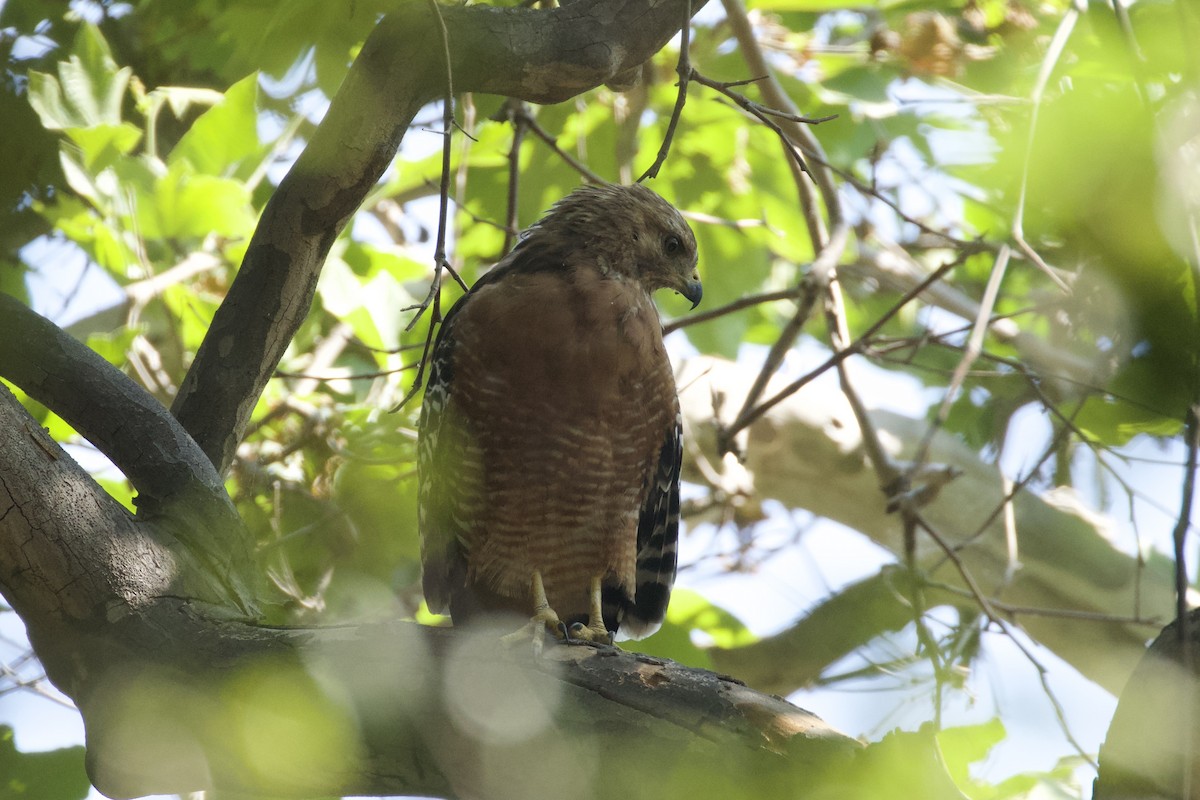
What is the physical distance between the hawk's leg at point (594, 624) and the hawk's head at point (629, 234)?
1.27 meters

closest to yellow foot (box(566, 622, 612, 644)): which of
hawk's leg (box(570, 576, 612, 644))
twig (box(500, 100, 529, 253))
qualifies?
hawk's leg (box(570, 576, 612, 644))

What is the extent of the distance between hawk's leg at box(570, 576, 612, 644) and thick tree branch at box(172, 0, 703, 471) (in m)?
1.56

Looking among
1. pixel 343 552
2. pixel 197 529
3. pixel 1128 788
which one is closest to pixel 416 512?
pixel 343 552

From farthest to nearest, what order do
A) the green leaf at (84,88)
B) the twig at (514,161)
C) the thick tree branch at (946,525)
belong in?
1. the thick tree branch at (946,525)
2. the twig at (514,161)
3. the green leaf at (84,88)

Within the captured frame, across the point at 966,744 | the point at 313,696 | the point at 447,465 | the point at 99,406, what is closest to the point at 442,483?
the point at 447,465

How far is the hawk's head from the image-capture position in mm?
4301

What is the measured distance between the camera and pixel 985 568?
20.9ft

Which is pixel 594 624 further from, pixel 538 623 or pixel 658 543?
pixel 538 623

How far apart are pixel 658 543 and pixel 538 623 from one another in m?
1.30

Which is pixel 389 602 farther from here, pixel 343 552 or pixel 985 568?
pixel 985 568

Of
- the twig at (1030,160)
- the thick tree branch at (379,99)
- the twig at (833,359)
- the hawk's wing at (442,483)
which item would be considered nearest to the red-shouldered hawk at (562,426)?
the hawk's wing at (442,483)

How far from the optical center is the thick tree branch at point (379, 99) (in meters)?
2.74

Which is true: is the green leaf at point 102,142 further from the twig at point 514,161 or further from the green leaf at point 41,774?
the green leaf at point 41,774

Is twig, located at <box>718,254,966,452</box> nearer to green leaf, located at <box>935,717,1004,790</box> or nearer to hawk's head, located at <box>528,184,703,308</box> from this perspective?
hawk's head, located at <box>528,184,703,308</box>
